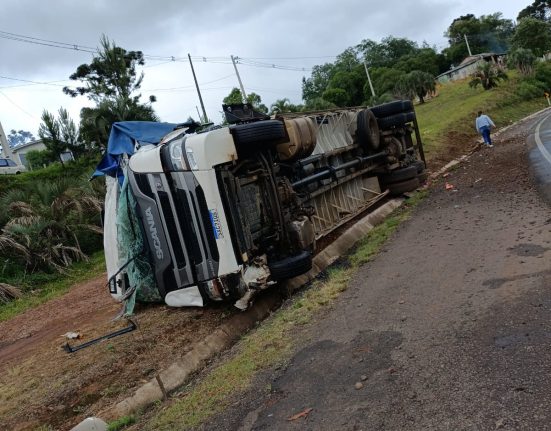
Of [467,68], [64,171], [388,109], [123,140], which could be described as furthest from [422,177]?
[467,68]

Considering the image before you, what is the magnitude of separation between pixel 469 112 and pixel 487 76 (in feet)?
35.0

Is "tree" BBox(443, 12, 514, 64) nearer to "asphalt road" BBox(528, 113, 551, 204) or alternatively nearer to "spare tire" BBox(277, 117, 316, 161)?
"asphalt road" BBox(528, 113, 551, 204)

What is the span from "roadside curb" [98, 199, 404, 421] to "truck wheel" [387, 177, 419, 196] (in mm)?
3072

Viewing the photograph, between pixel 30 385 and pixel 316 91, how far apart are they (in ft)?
261

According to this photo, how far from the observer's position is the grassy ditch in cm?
420

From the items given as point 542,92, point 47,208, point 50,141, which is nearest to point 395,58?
point 542,92

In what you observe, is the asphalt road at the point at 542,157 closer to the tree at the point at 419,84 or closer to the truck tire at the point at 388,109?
the truck tire at the point at 388,109

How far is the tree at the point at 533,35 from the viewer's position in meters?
52.2

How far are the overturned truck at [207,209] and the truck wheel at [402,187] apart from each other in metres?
4.36

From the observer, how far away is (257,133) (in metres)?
6.42

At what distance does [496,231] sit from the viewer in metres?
6.96

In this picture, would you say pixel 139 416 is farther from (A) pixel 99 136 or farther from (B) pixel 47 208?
(A) pixel 99 136

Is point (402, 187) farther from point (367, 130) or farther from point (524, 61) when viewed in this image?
point (524, 61)

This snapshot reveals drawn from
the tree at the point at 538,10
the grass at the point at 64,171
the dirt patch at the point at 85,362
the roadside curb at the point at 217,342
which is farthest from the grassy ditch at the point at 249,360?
the tree at the point at 538,10
